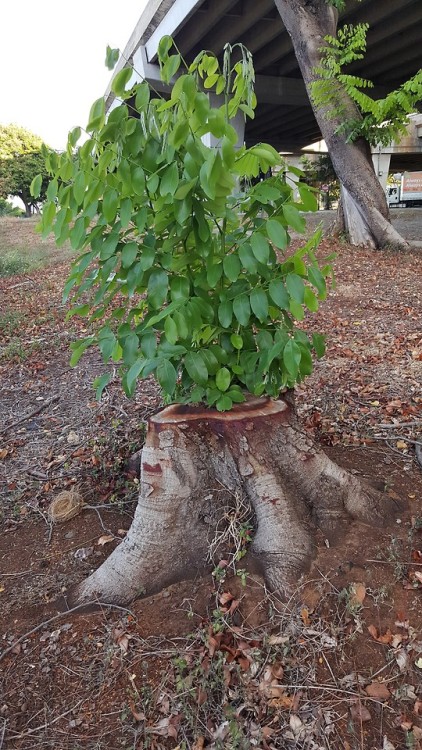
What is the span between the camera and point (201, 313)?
67.7 inches

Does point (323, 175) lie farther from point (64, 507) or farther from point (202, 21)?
point (64, 507)

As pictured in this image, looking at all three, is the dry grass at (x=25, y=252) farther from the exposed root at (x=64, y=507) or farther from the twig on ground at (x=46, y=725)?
the twig on ground at (x=46, y=725)

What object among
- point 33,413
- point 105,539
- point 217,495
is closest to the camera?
point 217,495

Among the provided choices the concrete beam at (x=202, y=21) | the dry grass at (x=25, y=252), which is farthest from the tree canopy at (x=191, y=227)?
the concrete beam at (x=202, y=21)

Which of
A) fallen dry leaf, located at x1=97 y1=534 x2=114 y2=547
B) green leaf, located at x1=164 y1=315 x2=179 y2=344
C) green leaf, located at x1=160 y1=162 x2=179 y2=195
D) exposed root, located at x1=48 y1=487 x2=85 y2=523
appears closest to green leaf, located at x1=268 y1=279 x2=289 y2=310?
green leaf, located at x1=164 y1=315 x2=179 y2=344

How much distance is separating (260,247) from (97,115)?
637 mm

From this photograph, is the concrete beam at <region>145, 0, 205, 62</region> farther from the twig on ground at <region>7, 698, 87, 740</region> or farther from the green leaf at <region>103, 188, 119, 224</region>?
the twig on ground at <region>7, 698, 87, 740</region>

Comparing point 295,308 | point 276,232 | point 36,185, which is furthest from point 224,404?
point 36,185

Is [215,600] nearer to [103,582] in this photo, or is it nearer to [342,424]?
[103,582]

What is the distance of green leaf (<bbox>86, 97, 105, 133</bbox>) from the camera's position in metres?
1.39

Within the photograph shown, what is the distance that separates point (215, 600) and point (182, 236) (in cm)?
140

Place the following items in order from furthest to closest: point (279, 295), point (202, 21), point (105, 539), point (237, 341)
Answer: point (202, 21)
point (105, 539)
point (237, 341)
point (279, 295)

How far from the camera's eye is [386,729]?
1415 mm

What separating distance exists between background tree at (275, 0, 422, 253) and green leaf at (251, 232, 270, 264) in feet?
26.3
